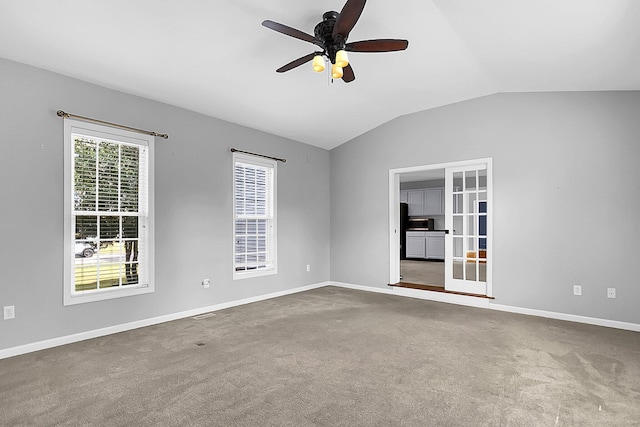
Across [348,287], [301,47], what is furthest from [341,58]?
[348,287]

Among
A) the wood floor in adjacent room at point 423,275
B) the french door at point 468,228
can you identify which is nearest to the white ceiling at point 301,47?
the french door at point 468,228

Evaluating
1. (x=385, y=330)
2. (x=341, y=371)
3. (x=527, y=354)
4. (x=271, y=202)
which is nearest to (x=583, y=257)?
(x=527, y=354)

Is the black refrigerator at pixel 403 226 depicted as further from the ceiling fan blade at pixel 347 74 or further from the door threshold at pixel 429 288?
the ceiling fan blade at pixel 347 74

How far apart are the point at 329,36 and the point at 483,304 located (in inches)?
165

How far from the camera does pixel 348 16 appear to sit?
2.43 metres

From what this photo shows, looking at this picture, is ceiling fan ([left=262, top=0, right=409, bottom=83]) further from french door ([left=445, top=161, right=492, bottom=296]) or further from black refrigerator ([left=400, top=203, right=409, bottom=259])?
black refrigerator ([left=400, top=203, right=409, bottom=259])

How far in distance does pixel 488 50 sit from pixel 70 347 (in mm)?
5098

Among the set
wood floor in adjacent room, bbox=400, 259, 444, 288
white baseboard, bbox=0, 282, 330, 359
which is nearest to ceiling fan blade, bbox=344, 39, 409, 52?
white baseboard, bbox=0, 282, 330, 359

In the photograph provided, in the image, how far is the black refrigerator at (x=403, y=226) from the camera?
10898 millimetres

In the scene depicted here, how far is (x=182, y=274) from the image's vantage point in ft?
15.0

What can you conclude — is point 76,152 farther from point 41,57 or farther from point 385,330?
point 385,330

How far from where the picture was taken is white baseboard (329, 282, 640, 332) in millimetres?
4188

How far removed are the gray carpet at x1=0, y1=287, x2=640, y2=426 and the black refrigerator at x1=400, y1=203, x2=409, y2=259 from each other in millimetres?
6541

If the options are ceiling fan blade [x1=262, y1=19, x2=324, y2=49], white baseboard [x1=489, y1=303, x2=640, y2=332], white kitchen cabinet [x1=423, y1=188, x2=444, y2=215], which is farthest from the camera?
white kitchen cabinet [x1=423, y1=188, x2=444, y2=215]
